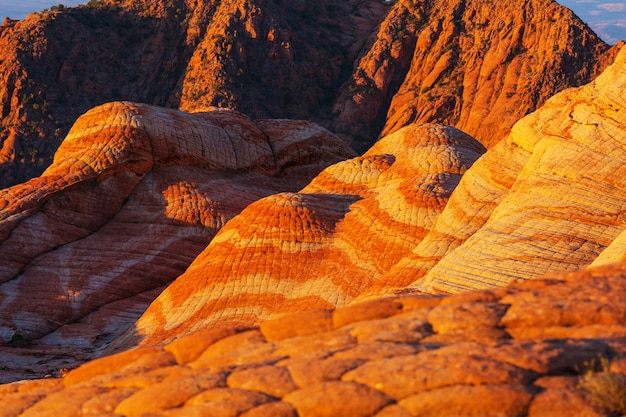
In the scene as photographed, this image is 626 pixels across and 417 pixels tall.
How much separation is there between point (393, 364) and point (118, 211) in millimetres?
24670

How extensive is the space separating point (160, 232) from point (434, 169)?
371 inches

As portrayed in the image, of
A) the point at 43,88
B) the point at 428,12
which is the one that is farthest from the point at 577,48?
the point at 43,88

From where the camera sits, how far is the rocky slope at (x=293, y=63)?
86.6 metres

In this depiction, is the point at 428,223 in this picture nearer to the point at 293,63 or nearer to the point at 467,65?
the point at 467,65

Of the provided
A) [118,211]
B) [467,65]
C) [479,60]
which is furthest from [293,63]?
[118,211]

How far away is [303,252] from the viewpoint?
2459 centimetres

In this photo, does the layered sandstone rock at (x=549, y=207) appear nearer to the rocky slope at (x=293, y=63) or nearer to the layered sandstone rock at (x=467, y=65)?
the layered sandstone rock at (x=467, y=65)

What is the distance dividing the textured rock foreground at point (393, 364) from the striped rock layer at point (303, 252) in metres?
11.6

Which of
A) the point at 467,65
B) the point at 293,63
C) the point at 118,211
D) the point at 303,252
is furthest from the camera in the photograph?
the point at 293,63

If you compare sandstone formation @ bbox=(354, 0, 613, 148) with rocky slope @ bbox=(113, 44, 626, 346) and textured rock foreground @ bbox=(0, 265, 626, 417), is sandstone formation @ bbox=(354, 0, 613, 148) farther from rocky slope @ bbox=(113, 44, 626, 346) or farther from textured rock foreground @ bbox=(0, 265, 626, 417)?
textured rock foreground @ bbox=(0, 265, 626, 417)

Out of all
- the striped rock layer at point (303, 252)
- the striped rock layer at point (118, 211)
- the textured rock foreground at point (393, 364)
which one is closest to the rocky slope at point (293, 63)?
the striped rock layer at point (118, 211)

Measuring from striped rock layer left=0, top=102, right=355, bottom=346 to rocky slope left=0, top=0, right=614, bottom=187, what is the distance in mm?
51326

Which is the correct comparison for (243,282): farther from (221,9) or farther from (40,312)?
(221,9)

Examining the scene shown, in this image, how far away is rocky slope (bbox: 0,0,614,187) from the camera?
284ft
